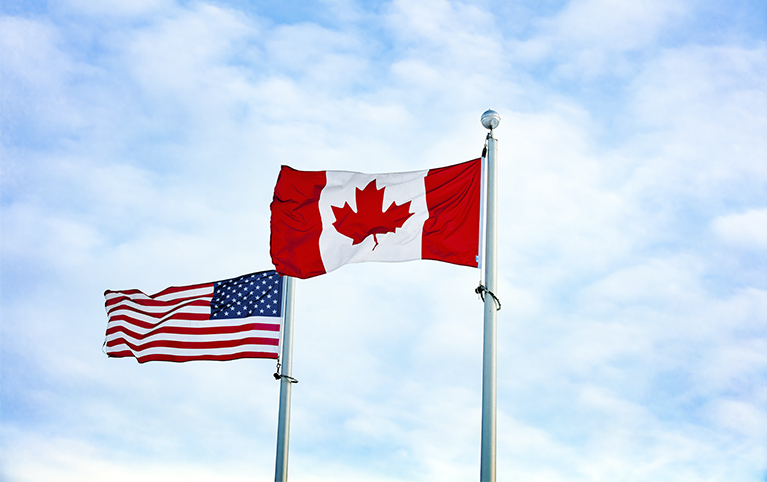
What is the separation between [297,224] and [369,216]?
5.83 feet

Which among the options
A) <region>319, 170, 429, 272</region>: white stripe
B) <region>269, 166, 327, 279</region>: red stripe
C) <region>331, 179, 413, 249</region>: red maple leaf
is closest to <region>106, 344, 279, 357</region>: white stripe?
<region>269, 166, 327, 279</region>: red stripe

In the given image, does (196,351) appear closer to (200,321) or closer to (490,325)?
(200,321)

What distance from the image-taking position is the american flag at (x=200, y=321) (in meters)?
17.5

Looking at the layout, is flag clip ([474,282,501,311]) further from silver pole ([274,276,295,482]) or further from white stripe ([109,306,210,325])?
white stripe ([109,306,210,325])

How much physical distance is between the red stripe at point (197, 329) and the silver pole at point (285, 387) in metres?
0.86

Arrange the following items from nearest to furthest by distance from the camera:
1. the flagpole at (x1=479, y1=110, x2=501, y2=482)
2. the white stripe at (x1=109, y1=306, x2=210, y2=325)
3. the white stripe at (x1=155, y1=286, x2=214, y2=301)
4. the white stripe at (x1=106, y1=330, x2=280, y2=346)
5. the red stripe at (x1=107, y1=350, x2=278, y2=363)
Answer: the flagpole at (x1=479, y1=110, x2=501, y2=482), the red stripe at (x1=107, y1=350, x2=278, y2=363), the white stripe at (x1=106, y1=330, x2=280, y2=346), the white stripe at (x1=109, y1=306, x2=210, y2=325), the white stripe at (x1=155, y1=286, x2=214, y2=301)

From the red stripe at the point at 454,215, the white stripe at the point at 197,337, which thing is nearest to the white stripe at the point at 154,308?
the white stripe at the point at 197,337

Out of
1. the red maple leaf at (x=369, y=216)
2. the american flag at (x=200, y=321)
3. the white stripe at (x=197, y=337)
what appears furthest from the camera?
the american flag at (x=200, y=321)

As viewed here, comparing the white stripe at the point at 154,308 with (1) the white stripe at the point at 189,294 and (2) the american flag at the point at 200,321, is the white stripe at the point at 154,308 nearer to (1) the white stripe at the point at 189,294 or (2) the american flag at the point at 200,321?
(2) the american flag at the point at 200,321

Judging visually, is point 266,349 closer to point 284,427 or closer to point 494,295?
point 284,427

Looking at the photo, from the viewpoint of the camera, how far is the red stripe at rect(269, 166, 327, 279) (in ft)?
51.8

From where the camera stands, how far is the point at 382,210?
15219 millimetres

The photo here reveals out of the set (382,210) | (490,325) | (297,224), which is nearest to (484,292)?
(490,325)

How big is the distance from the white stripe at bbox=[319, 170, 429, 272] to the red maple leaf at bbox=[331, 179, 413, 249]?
0.07 m
